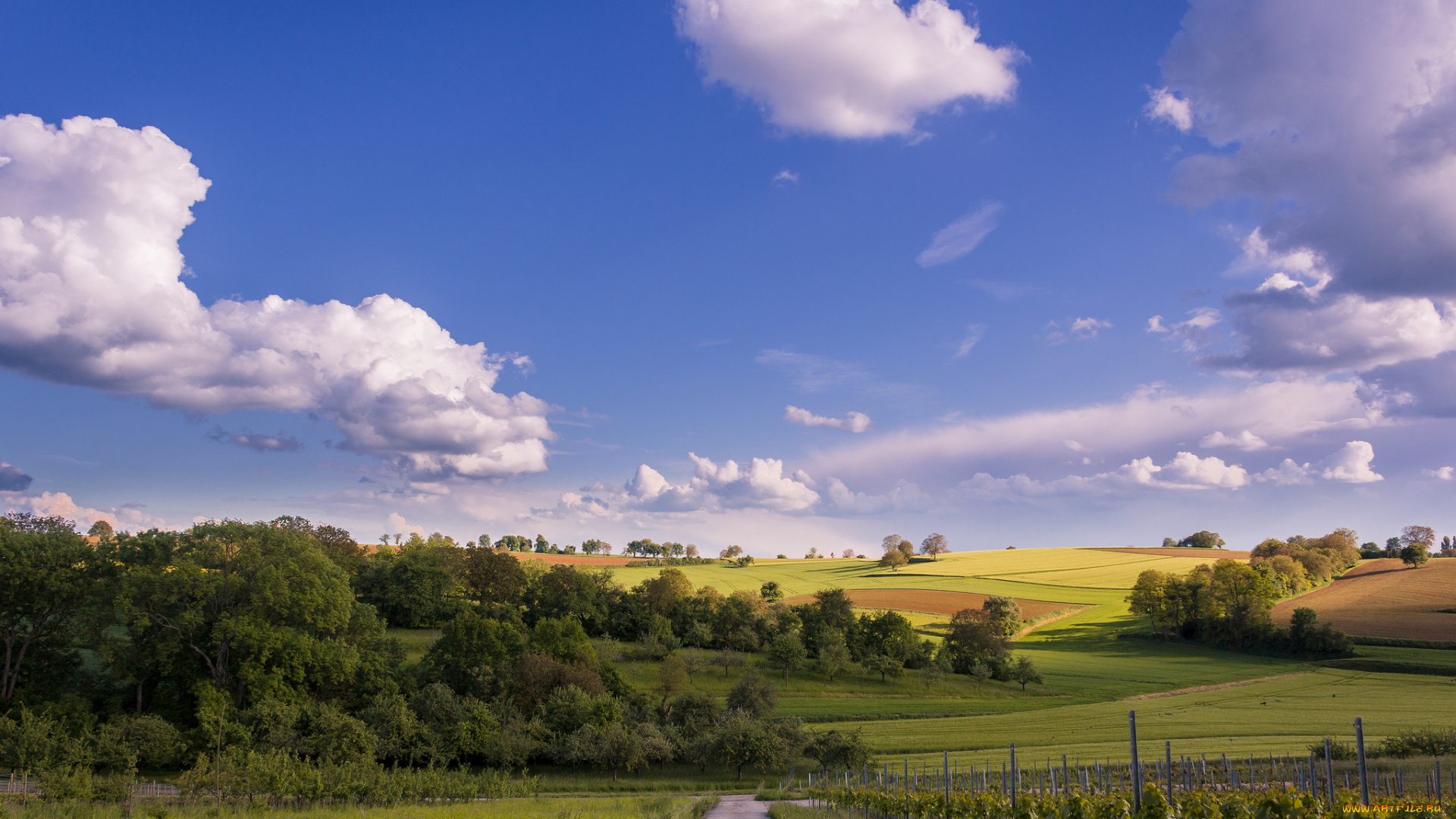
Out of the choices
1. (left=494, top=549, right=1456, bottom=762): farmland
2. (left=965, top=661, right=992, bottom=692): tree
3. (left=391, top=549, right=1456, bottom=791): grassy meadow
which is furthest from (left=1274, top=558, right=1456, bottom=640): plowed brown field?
(left=965, top=661, right=992, bottom=692): tree

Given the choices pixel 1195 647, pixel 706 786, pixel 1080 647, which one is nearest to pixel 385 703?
pixel 706 786

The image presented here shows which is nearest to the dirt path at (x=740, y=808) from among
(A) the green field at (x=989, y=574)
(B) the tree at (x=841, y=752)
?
(B) the tree at (x=841, y=752)

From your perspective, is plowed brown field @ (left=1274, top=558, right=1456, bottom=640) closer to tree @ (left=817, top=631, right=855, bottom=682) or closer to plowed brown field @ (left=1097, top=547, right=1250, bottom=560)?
plowed brown field @ (left=1097, top=547, right=1250, bottom=560)

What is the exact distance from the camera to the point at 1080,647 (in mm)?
104562

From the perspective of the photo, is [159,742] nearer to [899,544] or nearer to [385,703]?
[385,703]

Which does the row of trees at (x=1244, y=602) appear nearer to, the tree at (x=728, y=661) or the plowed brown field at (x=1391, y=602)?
the plowed brown field at (x=1391, y=602)

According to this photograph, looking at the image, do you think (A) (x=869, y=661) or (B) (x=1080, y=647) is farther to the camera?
(B) (x=1080, y=647)

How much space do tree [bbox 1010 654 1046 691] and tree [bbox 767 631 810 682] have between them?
2426cm

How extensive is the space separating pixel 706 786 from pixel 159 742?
37766 mm

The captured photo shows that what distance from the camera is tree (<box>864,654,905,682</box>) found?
8381 centimetres

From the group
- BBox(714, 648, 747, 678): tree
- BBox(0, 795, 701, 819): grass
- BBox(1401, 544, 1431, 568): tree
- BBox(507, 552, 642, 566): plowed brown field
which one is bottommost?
BBox(714, 648, 747, 678): tree

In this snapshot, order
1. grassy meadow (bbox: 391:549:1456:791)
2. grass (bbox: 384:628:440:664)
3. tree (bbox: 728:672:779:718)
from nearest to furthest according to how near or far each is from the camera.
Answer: grassy meadow (bbox: 391:549:1456:791)
tree (bbox: 728:672:779:718)
grass (bbox: 384:628:440:664)

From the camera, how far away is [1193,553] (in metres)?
157

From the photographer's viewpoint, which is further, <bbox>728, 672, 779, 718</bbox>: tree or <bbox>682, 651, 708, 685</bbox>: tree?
<bbox>682, 651, 708, 685</bbox>: tree
